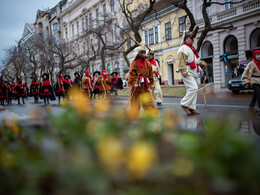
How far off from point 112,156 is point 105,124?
1.38 ft

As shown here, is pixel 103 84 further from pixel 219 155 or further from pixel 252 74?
pixel 219 155

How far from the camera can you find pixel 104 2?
50.7 meters

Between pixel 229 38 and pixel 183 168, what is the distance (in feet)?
96.8

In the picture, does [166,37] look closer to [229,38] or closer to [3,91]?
[229,38]

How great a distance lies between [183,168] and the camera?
1.12 metres

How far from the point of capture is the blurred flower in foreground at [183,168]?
3.62ft

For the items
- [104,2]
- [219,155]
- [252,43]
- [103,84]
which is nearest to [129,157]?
[219,155]

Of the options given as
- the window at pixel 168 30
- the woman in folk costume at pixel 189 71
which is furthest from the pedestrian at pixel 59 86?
the window at pixel 168 30

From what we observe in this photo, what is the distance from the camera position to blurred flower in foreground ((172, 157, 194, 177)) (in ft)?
3.62

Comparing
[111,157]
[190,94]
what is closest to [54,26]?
[190,94]

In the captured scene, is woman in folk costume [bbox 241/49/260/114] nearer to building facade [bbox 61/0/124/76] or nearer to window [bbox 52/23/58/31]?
building facade [bbox 61/0/124/76]

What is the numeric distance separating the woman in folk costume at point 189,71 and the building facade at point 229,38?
16.5 meters

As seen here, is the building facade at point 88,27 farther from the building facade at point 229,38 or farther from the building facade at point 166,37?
the building facade at point 229,38

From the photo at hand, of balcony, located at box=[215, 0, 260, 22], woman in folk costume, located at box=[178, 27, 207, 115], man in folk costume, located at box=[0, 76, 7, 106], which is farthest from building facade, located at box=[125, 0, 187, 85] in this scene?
woman in folk costume, located at box=[178, 27, 207, 115]
